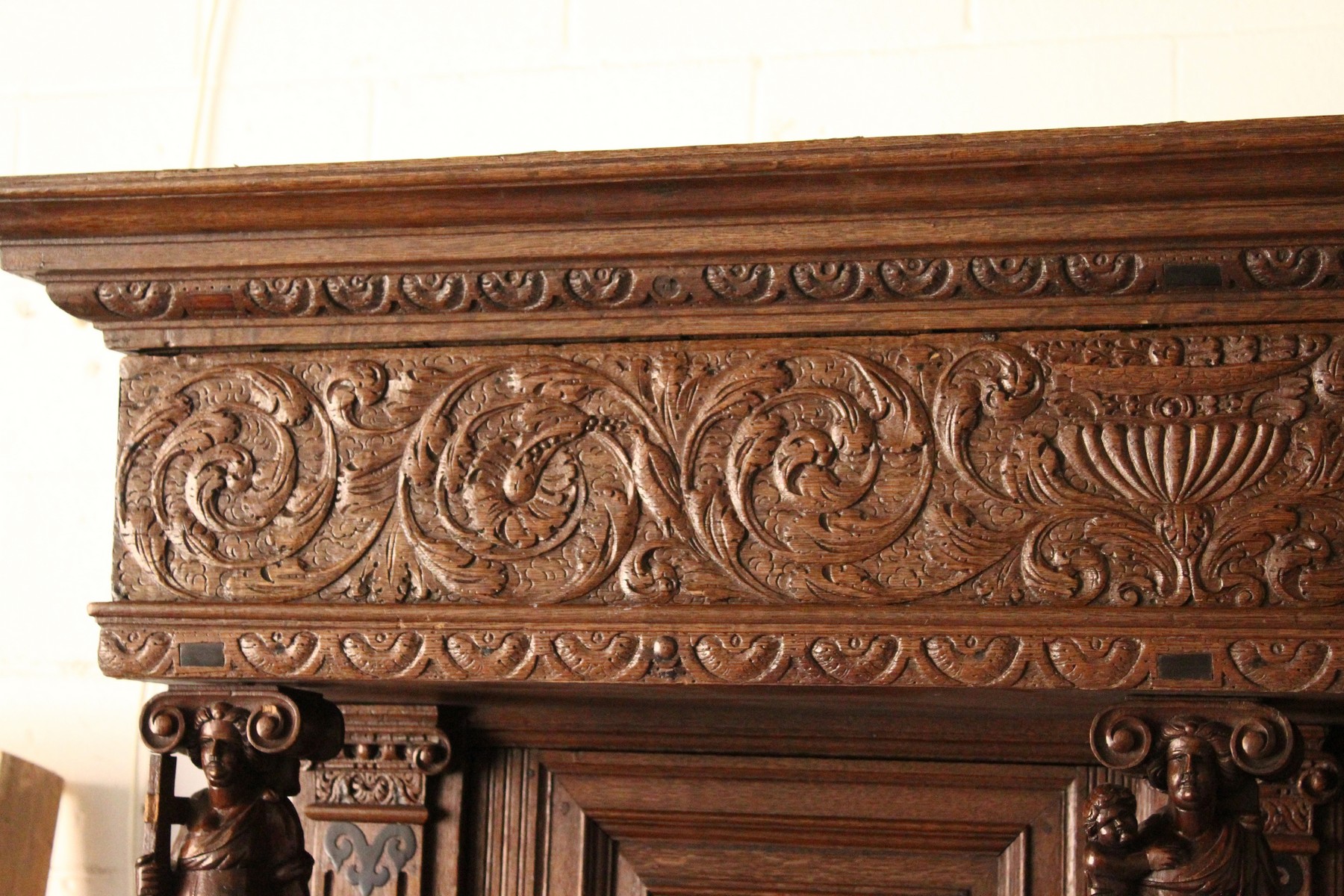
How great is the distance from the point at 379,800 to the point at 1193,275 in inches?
35.6

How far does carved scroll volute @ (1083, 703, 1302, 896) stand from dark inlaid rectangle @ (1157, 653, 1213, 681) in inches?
1.6

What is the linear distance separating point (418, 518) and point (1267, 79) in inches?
39.7

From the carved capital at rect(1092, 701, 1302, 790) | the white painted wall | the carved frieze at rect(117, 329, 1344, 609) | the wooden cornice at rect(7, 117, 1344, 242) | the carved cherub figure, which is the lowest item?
the carved cherub figure

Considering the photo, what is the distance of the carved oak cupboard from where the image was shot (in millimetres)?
1188

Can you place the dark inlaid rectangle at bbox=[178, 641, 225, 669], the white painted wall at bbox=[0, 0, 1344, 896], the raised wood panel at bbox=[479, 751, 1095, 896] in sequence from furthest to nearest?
the white painted wall at bbox=[0, 0, 1344, 896] < the raised wood panel at bbox=[479, 751, 1095, 896] < the dark inlaid rectangle at bbox=[178, 641, 225, 669]

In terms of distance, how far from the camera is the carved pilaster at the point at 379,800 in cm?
155

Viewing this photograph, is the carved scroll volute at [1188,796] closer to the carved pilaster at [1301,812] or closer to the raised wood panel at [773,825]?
the carved pilaster at [1301,812]

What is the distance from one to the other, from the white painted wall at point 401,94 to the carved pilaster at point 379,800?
0.33m

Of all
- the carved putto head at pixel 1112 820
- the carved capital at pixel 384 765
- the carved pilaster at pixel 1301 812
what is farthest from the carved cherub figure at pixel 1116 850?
the carved capital at pixel 384 765

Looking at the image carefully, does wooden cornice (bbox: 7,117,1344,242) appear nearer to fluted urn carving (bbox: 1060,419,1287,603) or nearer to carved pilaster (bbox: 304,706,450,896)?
→ fluted urn carving (bbox: 1060,419,1287,603)

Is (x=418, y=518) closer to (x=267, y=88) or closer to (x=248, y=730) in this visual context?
(x=248, y=730)

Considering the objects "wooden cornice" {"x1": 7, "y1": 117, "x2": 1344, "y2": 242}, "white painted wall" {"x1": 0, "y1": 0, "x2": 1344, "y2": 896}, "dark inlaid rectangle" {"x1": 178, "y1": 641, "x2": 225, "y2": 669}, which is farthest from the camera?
"white painted wall" {"x1": 0, "y1": 0, "x2": 1344, "y2": 896}

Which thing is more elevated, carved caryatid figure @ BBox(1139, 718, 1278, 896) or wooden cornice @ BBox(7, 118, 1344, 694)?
wooden cornice @ BBox(7, 118, 1344, 694)

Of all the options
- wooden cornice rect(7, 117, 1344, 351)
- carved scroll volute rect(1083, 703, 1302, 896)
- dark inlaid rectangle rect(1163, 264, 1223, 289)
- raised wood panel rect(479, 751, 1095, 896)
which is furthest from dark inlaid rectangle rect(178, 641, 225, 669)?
dark inlaid rectangle rect(1163, 264, 1223, 289)
